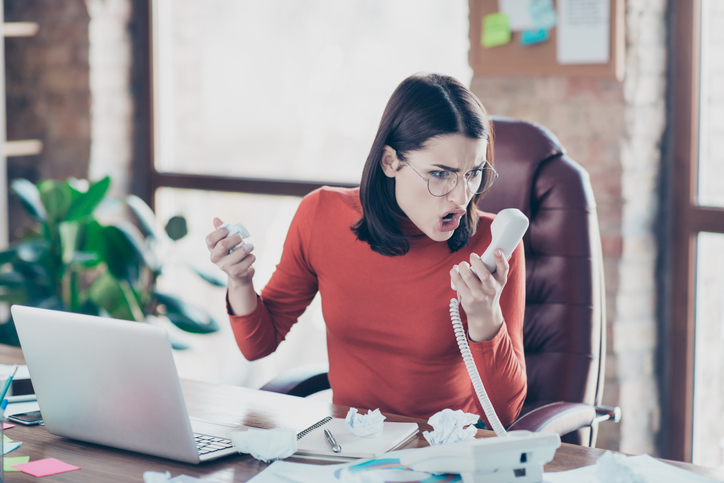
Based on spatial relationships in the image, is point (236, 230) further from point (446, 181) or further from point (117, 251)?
point (117, 251)

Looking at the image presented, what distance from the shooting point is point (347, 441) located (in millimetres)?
1149

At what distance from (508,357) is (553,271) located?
36cm

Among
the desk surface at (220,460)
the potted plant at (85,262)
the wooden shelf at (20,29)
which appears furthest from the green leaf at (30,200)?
the desk surface at (220,460)

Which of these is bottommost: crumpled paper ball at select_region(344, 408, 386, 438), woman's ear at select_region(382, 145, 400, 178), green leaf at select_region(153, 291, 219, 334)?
green leaf at select_region(153, 291, 219, 334)

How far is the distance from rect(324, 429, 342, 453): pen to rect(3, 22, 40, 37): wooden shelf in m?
2.60

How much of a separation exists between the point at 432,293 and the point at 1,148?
2.16 metres

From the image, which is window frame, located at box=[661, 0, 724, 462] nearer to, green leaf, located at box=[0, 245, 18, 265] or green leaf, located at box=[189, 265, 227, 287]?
green leaf, located at box=[189, 265, 227, 287]

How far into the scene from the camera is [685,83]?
6.86 feet

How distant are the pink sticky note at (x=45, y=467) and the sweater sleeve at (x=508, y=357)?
25.7 inches

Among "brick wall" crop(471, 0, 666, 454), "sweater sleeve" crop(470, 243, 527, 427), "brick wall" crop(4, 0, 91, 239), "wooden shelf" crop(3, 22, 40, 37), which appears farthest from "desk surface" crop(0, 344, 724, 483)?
"wooden shelf" crop(3, 22, 40, 37)

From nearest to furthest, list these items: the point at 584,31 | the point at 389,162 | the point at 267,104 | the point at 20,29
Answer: the point at 389,162 < the point at 584,31 < the point at 267,104 < the point at 20,29

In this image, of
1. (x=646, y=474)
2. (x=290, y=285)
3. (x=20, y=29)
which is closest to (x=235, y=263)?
(x=290, y=285)

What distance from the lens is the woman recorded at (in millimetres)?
1347

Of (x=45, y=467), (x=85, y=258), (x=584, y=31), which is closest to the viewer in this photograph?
(x=45, y=467)
